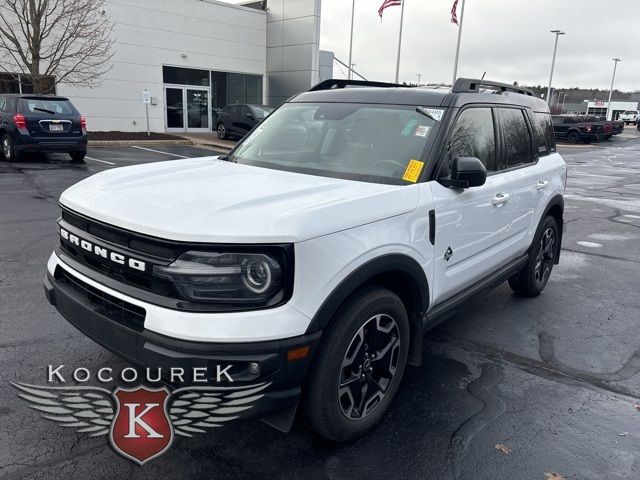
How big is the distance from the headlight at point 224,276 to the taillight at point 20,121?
12378mm

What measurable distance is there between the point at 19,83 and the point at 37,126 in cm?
951

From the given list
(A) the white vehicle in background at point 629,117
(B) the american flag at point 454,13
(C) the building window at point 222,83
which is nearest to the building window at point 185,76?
(C) the building window at point 222,83

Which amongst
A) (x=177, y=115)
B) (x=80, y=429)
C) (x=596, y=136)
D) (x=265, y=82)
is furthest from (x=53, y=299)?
(x=596, y=136)

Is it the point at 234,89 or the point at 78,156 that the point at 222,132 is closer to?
the point at 234,89

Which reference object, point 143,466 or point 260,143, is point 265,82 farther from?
point 143,466

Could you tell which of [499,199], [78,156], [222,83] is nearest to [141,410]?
[499,199]

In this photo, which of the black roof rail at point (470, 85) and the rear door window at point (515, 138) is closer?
the black roof rail at point (470, 85)

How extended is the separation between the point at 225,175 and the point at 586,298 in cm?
412

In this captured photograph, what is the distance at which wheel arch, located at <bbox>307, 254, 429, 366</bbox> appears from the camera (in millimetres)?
2458

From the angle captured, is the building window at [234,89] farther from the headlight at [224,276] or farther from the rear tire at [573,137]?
the headlight at [224,276]

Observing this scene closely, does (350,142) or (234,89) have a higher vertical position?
(234,89)

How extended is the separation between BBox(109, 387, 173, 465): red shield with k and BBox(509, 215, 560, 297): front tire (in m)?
3.67

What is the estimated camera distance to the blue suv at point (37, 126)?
41.2 feet

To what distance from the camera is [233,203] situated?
2545mm
